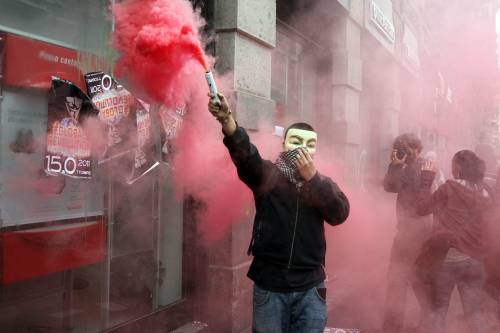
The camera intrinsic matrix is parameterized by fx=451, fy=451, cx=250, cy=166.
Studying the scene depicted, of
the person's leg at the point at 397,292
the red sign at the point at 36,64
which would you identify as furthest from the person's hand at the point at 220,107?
the person's leg at the point at 397,292

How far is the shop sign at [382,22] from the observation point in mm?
8227

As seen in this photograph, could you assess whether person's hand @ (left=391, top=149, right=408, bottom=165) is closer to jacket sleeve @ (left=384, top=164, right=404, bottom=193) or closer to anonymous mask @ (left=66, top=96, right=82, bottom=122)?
jacket sleeve @ (left=384, top=164, right=404, bottom=193)

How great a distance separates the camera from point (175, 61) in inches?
115

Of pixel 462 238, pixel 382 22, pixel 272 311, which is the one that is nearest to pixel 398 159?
pixel 462 238

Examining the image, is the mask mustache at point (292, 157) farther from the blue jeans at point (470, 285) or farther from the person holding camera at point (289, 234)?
the blue jeans at point (470, 285)

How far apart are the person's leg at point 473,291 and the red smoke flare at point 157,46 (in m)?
2.61

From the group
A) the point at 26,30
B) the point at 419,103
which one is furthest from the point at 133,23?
the point at 419,103

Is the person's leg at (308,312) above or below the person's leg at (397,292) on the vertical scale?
above

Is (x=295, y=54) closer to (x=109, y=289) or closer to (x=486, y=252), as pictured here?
(x=486, y=252)

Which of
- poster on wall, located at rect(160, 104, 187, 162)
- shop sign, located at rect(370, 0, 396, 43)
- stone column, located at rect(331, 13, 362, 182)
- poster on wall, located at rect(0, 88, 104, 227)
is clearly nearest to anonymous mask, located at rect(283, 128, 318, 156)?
poster on wall, located at rect(160, 104, 187, 162)

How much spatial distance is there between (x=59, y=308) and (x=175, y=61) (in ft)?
6.26

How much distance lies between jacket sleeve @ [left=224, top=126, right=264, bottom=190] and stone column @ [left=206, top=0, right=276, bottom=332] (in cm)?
167

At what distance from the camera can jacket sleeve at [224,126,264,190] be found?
2314 millimetres

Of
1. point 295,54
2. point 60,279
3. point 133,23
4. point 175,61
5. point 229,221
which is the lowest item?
point 60,279
